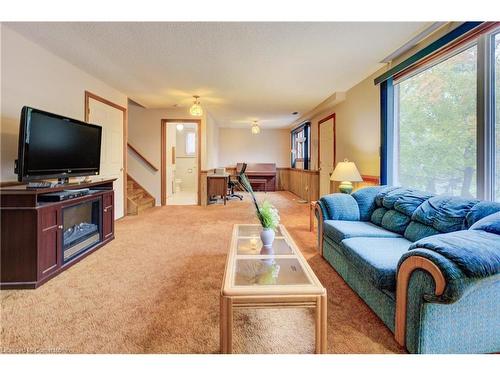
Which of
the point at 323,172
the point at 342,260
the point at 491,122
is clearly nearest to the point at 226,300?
the point at 342,260

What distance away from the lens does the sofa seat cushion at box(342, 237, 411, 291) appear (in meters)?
1.65

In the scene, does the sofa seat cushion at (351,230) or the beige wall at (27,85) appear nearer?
the sofa seat cushion at (351,230)

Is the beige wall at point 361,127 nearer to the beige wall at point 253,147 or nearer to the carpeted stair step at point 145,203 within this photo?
the carpeted stair step at point 145,203

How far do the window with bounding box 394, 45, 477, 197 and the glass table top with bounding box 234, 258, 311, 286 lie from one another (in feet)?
6.28

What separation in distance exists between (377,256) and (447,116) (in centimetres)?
180

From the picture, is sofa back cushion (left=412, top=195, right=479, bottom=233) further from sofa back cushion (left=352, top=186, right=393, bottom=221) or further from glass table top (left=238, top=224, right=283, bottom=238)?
→ glass table top (left=238, top=224, right=283, bottom=238)

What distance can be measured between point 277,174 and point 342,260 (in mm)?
8193

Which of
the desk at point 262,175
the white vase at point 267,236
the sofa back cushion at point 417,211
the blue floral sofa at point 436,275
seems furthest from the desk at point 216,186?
the white vase at point 267,236

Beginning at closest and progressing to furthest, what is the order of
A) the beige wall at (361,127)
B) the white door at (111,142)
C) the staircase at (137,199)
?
the beige wall at (361,127), the white door at (111,142), the staircase at (137,199)

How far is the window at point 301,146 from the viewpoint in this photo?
7.91m

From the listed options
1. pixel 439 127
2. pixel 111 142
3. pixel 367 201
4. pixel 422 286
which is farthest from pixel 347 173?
pixel 111 142

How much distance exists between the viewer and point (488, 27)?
2082 millimetres

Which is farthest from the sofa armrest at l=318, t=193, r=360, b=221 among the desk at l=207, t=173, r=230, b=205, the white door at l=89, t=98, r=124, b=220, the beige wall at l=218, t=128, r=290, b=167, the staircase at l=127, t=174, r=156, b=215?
the beige wall at l=218, t=128, r=290, b=167
